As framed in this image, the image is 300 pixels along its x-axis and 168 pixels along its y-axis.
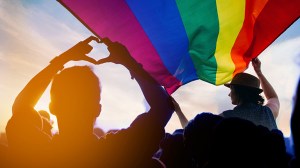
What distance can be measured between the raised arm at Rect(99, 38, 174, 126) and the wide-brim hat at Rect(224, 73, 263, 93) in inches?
84.0

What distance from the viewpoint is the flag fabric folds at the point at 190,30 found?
300 cm

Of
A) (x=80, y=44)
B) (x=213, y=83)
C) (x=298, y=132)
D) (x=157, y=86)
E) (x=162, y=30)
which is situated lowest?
(x=298, y=132)

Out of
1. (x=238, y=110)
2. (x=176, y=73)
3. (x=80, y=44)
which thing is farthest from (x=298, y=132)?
(x=176, y=73)

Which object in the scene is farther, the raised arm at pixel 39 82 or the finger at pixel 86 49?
the finger at pixel 86 49

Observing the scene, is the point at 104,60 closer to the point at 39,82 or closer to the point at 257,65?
the point at 39,82

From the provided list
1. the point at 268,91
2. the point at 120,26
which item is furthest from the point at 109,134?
the point at 268,91

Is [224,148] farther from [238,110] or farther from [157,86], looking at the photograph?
[238,110]

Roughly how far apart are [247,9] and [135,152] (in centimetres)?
237

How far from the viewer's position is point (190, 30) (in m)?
3.28

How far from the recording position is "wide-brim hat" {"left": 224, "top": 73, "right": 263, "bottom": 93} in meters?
3.38

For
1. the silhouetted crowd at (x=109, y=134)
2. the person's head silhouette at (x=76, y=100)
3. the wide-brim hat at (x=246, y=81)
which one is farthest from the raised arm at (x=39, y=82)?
the wide-brim hat at (x=246, y=81)

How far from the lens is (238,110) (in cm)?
306

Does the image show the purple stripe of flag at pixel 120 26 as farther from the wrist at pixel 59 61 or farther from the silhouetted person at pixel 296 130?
the silhouetted person at pixel 296 130

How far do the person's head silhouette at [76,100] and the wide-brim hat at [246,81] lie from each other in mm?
2349
